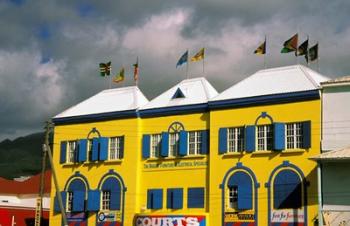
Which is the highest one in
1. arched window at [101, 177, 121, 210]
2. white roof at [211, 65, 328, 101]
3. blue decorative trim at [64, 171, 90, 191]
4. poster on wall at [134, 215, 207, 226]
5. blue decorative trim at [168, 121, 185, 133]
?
white roof at [211, 65, 328, 101]

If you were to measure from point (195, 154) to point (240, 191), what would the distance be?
4600mm

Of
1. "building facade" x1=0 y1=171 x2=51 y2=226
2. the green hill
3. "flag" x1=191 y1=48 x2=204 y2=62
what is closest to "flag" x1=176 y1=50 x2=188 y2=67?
"flag" x1=191 y1=48 x2=204 y2=62

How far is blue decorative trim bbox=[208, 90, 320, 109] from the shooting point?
40.3 m

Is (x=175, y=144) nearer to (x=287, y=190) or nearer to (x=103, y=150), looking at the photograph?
(x=103, y=150)

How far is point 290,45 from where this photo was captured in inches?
1699

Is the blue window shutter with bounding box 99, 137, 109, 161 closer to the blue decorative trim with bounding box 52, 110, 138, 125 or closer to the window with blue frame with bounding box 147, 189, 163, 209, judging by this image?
the blue decorative trim with bounding box 52, 110, 138, 125

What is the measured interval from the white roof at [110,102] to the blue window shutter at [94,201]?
613 centimetres

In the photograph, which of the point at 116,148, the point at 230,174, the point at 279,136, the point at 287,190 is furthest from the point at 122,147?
the point at 287,190

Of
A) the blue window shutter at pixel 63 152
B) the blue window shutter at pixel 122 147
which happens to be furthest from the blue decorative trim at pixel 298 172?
the blue window shutter at pixel 63 152

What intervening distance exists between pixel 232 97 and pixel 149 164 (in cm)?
795

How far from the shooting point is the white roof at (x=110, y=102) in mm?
49562

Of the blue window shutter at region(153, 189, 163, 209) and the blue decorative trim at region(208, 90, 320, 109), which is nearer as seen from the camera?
the blue decorative trim at region(208, 90, 320, 109)

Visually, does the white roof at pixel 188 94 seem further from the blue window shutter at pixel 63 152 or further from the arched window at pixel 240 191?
the blue window shutter at pixel 63 152

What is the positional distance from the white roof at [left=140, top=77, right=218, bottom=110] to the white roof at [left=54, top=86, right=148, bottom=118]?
160cm
